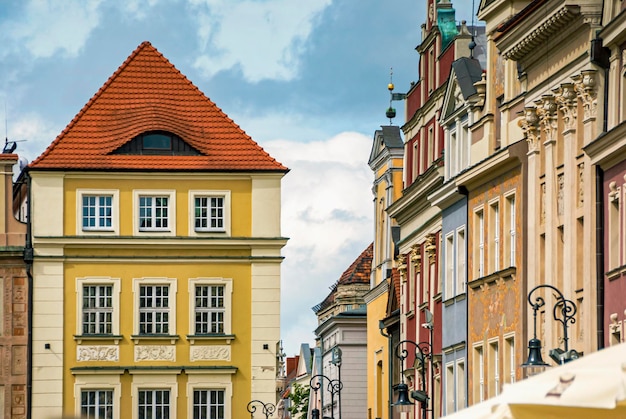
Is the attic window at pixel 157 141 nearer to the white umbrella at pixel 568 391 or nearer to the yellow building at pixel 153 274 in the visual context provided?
the yellow building at pixel 153 274

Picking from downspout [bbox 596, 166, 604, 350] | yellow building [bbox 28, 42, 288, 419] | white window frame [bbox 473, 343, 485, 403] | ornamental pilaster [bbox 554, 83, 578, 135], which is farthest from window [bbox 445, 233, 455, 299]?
yellow building [bbox 28, 42, 288, 419]

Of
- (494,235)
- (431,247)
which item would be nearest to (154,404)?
(431,247)

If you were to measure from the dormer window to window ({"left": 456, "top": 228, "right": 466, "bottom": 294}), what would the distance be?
17.3 meters

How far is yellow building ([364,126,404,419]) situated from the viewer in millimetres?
55662

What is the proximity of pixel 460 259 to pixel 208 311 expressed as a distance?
52.8ft

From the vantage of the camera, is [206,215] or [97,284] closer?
[97,284]

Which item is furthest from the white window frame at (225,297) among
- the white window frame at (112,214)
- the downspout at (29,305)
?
the downspout at (29,305)

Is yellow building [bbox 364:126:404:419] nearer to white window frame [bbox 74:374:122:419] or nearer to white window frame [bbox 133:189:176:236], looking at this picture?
white window frame [bbox 133:189:176:236]

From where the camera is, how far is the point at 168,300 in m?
56.3

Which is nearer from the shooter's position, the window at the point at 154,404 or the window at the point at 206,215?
the window at the point at 154,404

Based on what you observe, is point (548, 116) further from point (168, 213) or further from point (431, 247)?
point (168, 213)

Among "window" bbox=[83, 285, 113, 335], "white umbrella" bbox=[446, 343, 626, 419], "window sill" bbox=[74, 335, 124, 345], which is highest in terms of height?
"window" bbox=[83, 285, 113, 335]

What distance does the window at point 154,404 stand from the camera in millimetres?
55438

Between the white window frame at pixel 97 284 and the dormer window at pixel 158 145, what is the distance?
432cm
